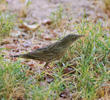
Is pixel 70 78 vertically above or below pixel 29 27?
below

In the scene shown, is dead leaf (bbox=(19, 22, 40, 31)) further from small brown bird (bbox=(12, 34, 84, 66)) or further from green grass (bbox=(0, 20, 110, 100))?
small brown bird (bbox=(12, 34, 84, 66))

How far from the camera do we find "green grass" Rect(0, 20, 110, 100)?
3666 mm

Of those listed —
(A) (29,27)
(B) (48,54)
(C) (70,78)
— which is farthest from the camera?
(A) (29,27)

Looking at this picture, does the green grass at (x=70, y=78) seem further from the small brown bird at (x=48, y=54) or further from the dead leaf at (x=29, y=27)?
the dead leaf at (x=29, y=27)

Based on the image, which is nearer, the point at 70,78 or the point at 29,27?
the point at 70,78

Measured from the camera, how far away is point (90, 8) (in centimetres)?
909

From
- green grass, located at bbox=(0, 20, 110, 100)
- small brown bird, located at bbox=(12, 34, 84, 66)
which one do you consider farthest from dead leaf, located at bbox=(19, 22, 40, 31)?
small brown bird, located at bbox=(12, 34, 84, 66)

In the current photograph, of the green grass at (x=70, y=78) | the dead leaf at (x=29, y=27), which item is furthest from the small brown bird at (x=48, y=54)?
the dead leaf at (x=29, y=27)

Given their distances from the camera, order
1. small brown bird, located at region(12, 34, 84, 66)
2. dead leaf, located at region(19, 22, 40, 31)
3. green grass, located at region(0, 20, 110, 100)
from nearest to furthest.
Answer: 1. green grass, located at region(0, 20, 110, 100)
2. small brown bird, located at region(12, 34, 84, 66)
3. dead leaf, located at region(19, 22, 40, 31)

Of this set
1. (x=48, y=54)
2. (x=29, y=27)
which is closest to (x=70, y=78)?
(x=48, y=54)

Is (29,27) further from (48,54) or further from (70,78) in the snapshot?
(70,78)

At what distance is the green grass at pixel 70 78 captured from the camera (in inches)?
144

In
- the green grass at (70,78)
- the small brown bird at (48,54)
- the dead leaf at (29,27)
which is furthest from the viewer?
the dead leaf at (29,27)

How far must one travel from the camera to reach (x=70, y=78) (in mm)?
4332
